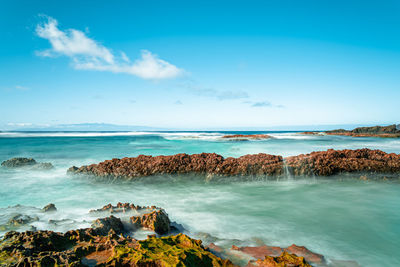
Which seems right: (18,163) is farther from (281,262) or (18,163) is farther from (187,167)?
(281,262)

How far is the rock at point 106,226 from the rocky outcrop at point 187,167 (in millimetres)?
3552

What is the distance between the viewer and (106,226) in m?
3.05

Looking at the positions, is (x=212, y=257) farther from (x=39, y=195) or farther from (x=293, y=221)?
(x=39, y=195)

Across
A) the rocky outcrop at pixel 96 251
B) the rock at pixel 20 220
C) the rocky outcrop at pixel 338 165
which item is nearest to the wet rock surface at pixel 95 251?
the rocky outcrop at pixel 96 251

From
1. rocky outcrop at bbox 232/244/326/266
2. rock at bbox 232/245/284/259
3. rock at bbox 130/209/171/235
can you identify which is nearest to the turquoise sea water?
rocky outcrop at bbox 232/244/326/266

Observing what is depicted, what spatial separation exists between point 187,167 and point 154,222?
3.73m

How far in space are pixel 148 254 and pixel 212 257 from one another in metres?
0.70

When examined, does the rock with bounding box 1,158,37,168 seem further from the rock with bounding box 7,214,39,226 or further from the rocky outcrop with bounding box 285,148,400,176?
the rocky outcrop with bounding box 285,148,400,176

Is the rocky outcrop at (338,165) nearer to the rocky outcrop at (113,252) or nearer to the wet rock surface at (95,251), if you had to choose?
the rocky outcrop at (113,252)

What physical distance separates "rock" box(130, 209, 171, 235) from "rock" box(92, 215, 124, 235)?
230mm

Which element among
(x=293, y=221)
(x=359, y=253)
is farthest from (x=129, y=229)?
(x=359, y=253)

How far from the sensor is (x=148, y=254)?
2197 millimetres

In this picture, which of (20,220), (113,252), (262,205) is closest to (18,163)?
(20,220)

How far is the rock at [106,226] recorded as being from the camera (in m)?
2.94
